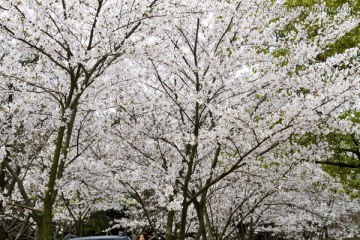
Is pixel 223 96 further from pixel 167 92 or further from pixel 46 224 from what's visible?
pixel 46 224

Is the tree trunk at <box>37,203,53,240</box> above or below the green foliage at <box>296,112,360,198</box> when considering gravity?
below

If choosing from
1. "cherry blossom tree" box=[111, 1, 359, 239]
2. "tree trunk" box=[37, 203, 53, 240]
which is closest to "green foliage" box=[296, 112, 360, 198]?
"cherry blossom tree" box=[111, 1, 359, 239]

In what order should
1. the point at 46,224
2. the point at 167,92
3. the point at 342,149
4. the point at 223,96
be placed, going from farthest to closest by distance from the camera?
1. the point at 342,149
2. the point at 223,96
3. the point at 167,92
4. the point at 46,224

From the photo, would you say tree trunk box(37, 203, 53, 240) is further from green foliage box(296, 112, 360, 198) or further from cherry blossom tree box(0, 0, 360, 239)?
green foliage box(296, 112, 360, 198)

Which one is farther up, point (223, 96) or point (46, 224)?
point (223, 96)

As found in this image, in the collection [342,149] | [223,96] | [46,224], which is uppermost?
[223,96]

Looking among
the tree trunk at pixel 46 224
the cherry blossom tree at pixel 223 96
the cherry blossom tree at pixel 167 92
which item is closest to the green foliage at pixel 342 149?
the cherry blossom tree at pixel 167 92

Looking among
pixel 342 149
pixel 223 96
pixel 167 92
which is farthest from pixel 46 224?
pixel 342 149

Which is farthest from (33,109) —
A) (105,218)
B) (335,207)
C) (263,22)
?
(105,218)

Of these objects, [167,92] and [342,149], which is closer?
[167,92]

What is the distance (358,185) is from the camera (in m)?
12.1

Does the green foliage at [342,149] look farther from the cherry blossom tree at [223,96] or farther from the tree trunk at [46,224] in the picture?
the tree trunk at [46,224]

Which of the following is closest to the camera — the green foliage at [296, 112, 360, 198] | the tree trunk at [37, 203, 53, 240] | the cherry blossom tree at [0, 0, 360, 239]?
the cherry blossom tree at [0, 0, 360, 239]

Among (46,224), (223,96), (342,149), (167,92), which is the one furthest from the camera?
(342,149)
